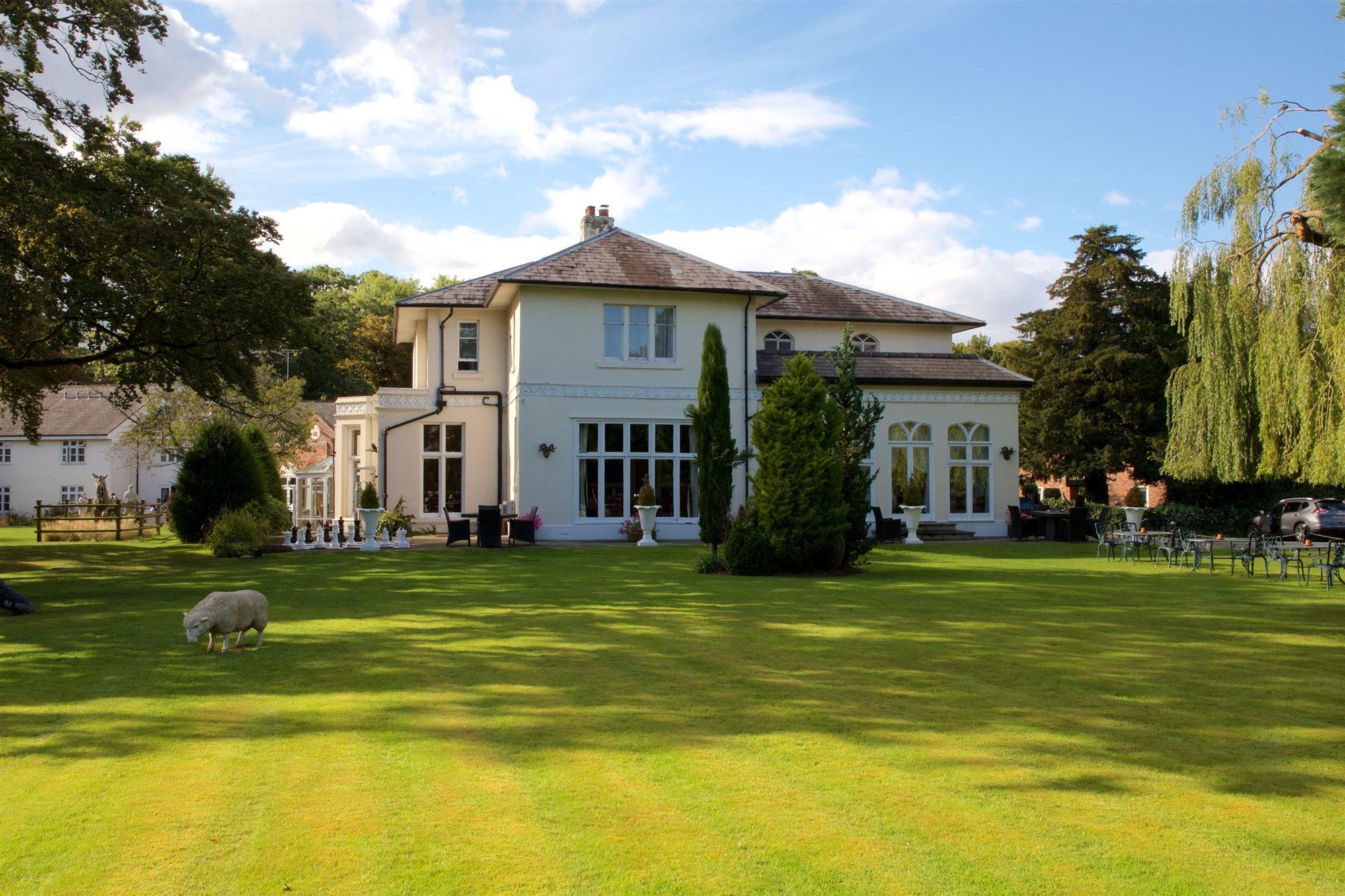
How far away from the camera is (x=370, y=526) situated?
2317 cm

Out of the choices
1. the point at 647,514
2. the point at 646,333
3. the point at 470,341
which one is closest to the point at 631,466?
the point at 647,514

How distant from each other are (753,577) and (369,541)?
33.8 feet

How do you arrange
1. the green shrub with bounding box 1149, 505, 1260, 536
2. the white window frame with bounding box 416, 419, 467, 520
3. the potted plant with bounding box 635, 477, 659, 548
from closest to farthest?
1. the potted plant with bounding box 635, 477, 659, 548
2. the white window frame with bounding box 416, 419, 467, 520
3. the green shrub with bounding box 1149, 505, 1260, 536

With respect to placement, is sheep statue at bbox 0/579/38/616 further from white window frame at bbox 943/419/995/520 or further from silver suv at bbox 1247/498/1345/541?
silver suv at bbox 1247/498/1345/541

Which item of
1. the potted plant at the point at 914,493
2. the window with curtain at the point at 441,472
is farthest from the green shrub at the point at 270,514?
the potted plant at the point at 914,493

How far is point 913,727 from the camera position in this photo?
6.40 m

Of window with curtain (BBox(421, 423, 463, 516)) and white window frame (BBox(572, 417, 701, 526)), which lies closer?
white window frame (BBox(572, 417, 701, 526))

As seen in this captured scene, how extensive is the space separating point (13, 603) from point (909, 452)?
2159 cm

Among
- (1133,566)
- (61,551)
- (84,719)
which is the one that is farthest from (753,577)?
(61,551)

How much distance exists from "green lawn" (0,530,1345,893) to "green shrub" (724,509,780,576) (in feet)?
15.8

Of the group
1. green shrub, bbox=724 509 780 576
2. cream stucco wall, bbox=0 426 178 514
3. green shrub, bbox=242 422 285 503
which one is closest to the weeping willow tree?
green shrub, bbox=724 509 780 576

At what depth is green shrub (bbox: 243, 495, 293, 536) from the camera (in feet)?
74.7

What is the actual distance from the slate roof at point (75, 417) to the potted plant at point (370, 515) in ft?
115

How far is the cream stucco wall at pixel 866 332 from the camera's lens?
101 ft
